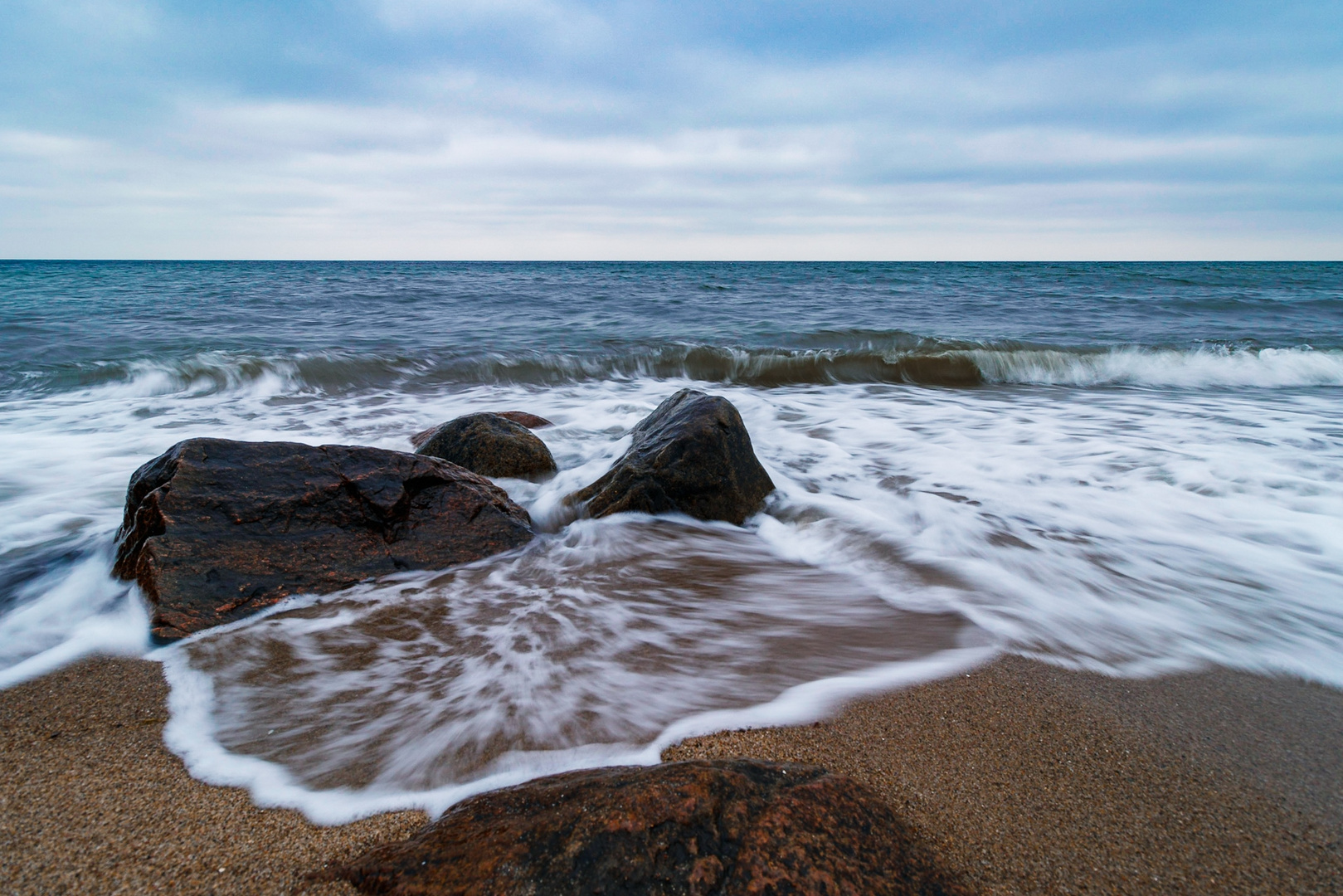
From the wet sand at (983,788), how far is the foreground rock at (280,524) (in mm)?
404

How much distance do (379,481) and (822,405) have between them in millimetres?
4982

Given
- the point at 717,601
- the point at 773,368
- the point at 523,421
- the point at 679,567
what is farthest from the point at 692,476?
the point at 773,368

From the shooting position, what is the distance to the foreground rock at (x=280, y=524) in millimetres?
2414

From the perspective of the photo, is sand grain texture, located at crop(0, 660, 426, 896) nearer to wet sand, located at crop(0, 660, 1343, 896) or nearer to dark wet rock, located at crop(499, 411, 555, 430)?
wet sand, located at crop(0, 660, 1343, 896)

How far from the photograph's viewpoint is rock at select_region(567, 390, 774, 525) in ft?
11.4

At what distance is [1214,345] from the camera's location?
9.85 meters

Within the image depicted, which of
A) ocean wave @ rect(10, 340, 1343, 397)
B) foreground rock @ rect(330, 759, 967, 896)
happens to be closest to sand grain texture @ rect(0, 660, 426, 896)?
foreground rock @ rect(330, 759, 967, 896)

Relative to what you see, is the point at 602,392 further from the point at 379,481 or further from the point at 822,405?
the point at 379,481

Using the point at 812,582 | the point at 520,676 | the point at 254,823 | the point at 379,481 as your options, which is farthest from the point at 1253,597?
the point at 379,481

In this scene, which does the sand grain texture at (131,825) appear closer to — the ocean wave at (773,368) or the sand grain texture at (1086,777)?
the sand grain texture at (1086,777)

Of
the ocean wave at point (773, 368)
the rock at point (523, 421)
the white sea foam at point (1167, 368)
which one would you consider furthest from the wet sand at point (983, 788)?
the white sea foam at point (1167, 368)

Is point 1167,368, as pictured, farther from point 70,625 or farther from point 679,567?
point 70,625

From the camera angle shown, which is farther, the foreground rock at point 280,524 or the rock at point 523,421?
the rock at point 523,421

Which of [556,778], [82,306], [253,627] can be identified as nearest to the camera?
[556,778]
